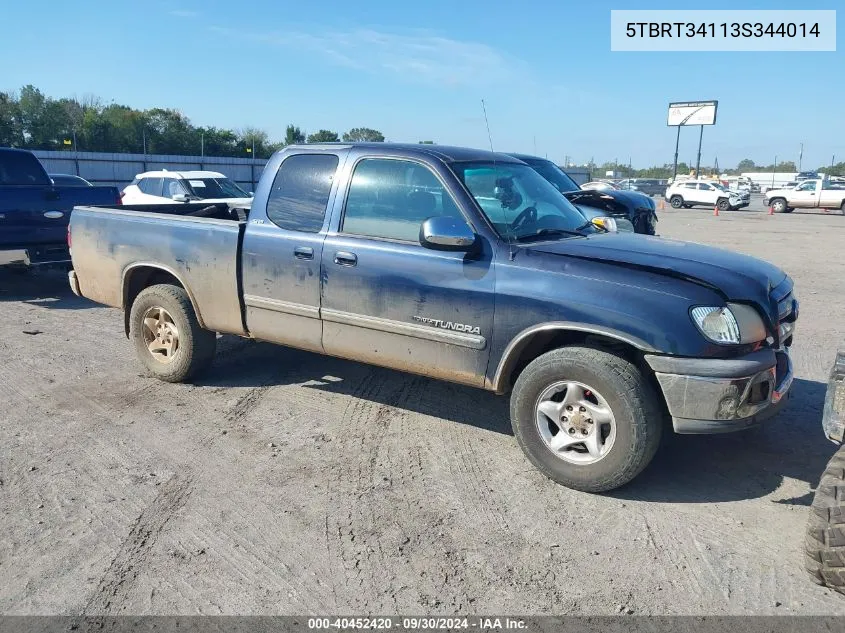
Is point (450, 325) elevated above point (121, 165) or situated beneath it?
situated beneath

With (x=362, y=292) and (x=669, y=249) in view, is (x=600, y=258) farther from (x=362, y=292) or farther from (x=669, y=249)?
(x=362, y=292)

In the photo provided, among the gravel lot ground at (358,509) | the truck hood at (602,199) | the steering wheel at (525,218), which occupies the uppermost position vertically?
the steering wheel at (525,218)

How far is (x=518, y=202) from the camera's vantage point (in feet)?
15.5

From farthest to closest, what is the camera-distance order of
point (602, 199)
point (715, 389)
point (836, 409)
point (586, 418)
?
point (602, 199) → point (586, 418) → point (715, 389) → point (836, 409)

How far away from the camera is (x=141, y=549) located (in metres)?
3.36

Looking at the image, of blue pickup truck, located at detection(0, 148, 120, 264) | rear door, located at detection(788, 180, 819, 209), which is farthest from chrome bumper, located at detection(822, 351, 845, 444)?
rear door, located at detection(788, 180, 819, 209)

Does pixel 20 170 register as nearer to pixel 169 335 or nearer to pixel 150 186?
pixel 169 335

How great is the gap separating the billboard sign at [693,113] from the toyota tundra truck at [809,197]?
3572 cm

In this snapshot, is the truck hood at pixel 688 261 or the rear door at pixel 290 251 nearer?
the truck hood at pixel 688 261

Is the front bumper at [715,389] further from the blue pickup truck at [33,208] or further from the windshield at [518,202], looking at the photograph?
the blue pickup truck at [33,208]

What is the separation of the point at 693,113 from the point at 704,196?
3408cm

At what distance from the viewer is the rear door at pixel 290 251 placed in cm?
483

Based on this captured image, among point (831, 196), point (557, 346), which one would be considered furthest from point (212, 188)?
point (831, 196)

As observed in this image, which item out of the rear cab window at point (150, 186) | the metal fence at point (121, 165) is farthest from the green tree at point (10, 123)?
the rear cab window at point (150, 186)
